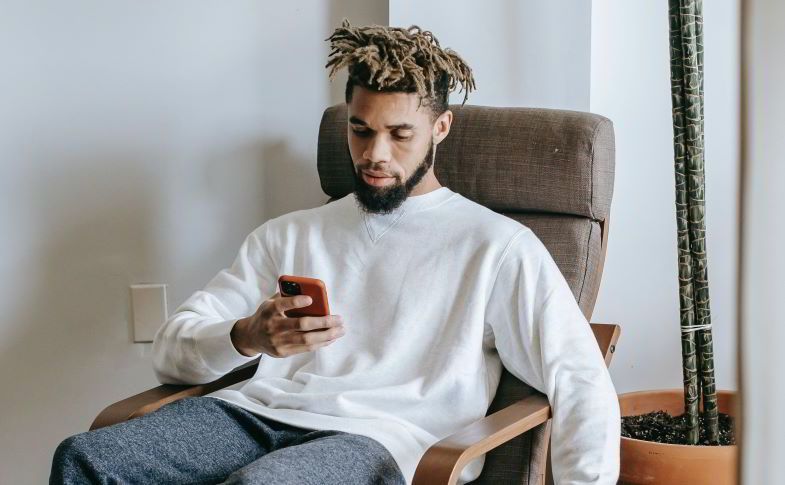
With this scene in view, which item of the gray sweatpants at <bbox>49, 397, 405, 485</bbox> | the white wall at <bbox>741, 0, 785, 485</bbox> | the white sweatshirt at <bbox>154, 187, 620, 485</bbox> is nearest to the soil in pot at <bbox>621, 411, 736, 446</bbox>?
the white sweatshirt at <bbox>154, 187, 620, 485</bbox>

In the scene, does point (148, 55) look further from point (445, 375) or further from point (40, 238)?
point (445, 375)

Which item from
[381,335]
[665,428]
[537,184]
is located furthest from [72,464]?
[665,428]

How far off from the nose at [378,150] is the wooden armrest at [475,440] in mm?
457

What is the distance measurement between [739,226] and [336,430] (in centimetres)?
114

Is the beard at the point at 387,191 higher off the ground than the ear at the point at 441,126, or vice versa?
the ear at the point at 441,126

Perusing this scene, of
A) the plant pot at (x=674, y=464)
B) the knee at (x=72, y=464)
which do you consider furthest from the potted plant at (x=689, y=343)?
the knee at (x=72, y=464)

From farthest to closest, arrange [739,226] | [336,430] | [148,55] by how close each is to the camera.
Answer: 1. [148,55]
2. [336,430]
3. [739,226]

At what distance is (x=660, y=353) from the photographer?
2.06m

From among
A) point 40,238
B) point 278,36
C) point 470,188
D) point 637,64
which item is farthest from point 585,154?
point 40,238

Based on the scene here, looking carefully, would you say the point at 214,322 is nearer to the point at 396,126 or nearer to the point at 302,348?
the point at 302,348

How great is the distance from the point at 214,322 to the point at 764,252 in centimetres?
130

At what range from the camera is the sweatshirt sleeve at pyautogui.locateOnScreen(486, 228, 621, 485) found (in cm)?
137

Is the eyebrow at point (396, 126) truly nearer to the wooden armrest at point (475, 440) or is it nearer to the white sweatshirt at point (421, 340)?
the white sweatshirt at point (421, 340)

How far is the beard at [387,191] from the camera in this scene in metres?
1.58
